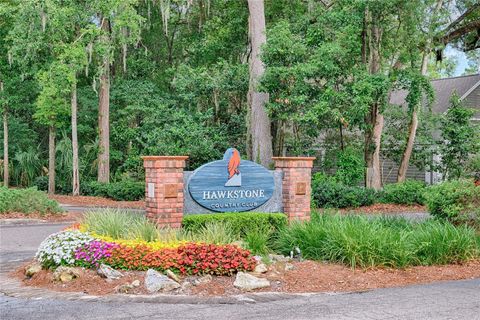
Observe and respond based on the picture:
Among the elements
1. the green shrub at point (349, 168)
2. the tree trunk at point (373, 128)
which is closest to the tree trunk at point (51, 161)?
the green shrub at point (349, 168)

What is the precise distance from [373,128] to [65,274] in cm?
1600

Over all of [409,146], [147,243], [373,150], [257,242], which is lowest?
[257,242]

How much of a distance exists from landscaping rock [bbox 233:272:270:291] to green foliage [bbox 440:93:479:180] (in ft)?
58.5

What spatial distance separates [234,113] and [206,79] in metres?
1.93

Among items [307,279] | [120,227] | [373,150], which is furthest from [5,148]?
[307,279]

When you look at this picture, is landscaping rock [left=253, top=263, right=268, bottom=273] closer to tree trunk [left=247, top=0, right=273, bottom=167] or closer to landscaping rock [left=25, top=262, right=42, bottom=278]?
landscaping rock [left=25, top=262, right=42, bottom=278]

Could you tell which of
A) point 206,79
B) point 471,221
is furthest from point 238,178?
point 206,79

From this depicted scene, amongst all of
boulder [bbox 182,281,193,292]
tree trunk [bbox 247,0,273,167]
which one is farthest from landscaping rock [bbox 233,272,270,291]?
tree trunk [bbox 247,0,273,167]

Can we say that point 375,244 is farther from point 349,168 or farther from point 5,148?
point 5,148

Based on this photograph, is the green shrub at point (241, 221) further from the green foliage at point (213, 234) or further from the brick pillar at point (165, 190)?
the brick pillar at point (165, 190)

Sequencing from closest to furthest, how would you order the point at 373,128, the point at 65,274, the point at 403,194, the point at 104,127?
the point at 65,274 < the point at 403,194 < the point at 373,128 < the point at 104,127

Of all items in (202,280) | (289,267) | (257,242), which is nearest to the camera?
(202,280)

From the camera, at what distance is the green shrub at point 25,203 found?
17.3 metres

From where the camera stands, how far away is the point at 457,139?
24547 millimetres
